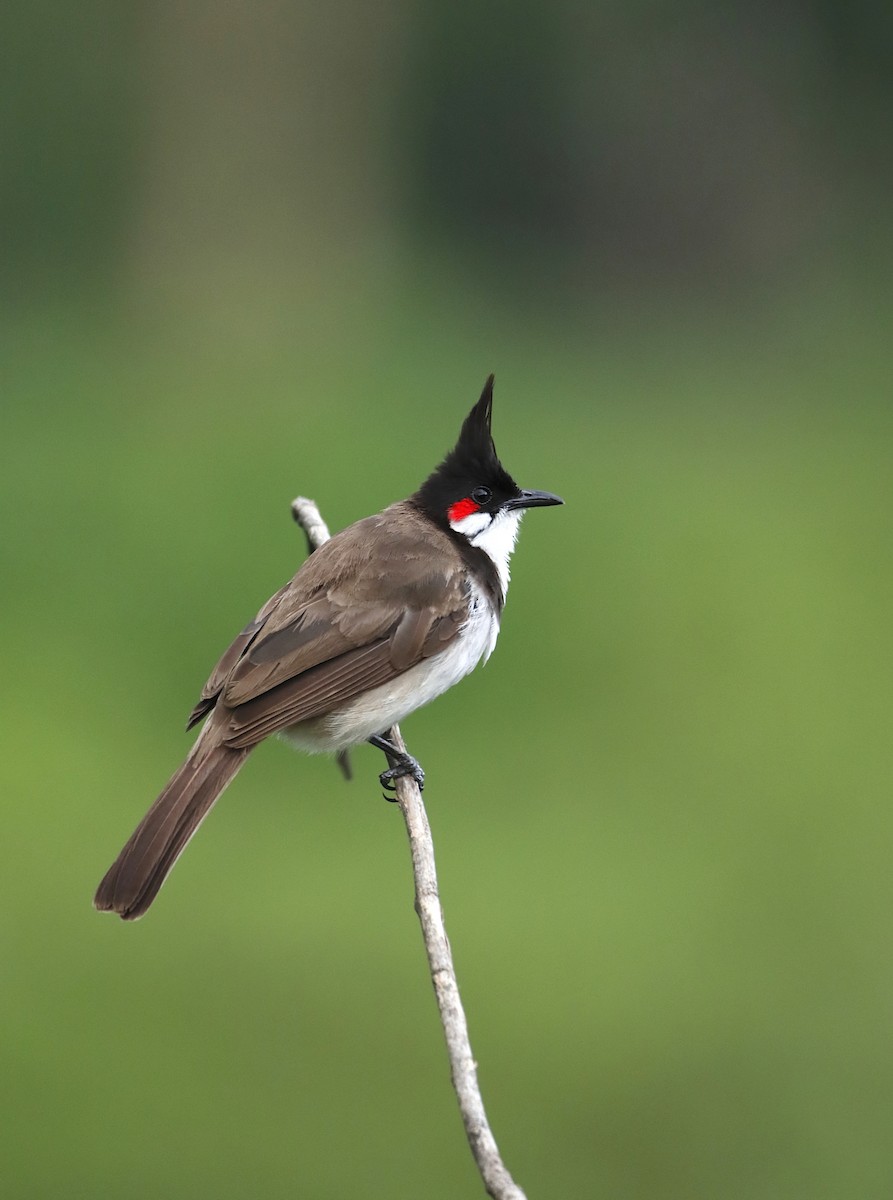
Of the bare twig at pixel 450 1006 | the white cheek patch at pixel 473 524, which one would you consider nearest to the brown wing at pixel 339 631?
the white cheek patch at pixel 473 524

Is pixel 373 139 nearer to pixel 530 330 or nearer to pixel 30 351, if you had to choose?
pixel 530 330

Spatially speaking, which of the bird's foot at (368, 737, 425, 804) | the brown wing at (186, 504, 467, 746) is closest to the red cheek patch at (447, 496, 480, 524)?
the brown wing at (186, 504, 467, 746)

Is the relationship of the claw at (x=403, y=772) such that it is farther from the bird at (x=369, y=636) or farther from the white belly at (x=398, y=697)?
the white belly at (x=398, y=697)

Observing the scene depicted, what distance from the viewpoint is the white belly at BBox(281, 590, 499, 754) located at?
3.86m

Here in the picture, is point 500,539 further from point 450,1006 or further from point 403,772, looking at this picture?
point 450,1006

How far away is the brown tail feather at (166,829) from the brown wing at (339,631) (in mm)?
67

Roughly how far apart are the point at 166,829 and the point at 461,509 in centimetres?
130

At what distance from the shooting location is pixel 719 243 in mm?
15102

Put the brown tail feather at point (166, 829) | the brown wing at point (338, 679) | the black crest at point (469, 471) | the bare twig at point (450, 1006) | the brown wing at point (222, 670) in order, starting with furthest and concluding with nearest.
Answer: the black crest at point (469, 471) < the brown wing at point (222, 670) < the brown wing at point (338, 679) < the brown tail feather at point (166, 829) < the bare twig at point (450, 1006)

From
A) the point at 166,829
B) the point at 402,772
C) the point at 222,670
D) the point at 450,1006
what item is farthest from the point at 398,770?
the point at 450,1006

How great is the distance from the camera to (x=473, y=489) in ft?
13.8

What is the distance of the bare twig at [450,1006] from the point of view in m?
1.88

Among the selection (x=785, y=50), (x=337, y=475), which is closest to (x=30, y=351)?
(x=337, y=475)

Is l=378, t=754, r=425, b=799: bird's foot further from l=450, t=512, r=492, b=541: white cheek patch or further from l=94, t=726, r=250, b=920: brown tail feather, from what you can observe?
l=450, t=512, r=492, b=541: white cheek patch
